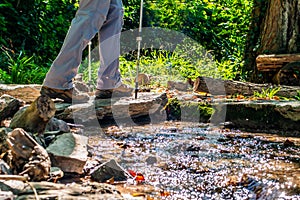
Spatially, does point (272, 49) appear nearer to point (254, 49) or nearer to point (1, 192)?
point (254, 49)

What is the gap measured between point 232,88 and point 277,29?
4.16ft

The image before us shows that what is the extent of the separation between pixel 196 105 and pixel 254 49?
2.71 m

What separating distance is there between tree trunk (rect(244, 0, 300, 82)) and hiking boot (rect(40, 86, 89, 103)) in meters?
3.18

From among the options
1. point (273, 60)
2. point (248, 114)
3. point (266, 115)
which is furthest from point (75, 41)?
point (273, 60)

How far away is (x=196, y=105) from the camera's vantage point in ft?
13.8

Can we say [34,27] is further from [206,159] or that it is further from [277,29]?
[206,159]

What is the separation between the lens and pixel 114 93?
404 cm

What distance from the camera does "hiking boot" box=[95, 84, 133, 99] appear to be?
3.97m

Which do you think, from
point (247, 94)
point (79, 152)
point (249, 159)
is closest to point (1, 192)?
point (79, 152)

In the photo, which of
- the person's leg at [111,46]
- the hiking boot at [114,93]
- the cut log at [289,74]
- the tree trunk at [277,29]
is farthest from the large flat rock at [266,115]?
the tree trunk at [277,29]

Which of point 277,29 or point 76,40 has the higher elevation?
point 277,29

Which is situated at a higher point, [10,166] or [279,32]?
[279,32]

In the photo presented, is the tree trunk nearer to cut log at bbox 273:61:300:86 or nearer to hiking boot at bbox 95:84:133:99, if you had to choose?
cut log at bbox 273:61:300:86

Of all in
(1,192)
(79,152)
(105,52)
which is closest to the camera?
(1,192)
